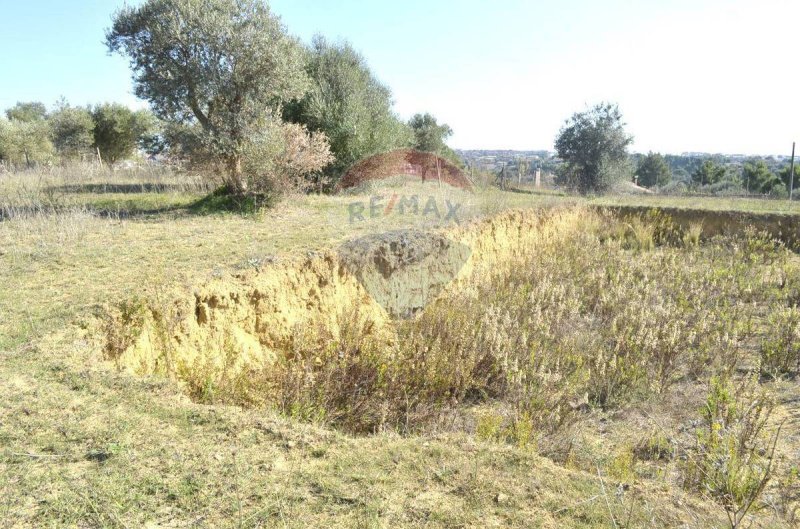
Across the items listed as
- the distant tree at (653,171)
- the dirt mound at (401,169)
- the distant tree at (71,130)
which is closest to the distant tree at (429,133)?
the dirt mound at (401,169)

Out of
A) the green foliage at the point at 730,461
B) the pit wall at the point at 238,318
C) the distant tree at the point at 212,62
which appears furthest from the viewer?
the distant tree at the point at 212,62

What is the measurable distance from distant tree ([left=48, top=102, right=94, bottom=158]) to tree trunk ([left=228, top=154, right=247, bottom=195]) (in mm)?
13820

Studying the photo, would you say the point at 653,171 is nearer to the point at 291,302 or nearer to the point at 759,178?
the point at 759,178

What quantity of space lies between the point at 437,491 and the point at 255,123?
861 cm

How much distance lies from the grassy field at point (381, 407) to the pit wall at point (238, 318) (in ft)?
0.88

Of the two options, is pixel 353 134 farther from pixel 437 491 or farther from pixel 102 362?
pixel 437 491

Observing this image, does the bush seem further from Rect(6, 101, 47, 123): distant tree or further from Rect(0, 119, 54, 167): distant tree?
Rect(6, 101, 47, 123): distant tree

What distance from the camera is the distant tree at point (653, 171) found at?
53.0m

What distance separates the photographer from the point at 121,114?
2123 cm

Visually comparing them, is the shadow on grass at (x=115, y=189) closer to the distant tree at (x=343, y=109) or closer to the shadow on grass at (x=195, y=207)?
the shadow on grass at (x=195, y=207)

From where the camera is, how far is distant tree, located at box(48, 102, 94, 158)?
19391 millimetres

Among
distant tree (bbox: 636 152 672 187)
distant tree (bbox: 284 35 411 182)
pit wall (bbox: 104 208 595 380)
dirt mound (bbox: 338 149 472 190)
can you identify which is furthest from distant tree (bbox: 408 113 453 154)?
distant tree (bbox: 636 152 672 187)

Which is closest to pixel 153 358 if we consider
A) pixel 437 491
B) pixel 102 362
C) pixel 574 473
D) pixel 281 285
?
pixel 102 362

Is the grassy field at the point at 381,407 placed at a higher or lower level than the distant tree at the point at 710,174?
lower
